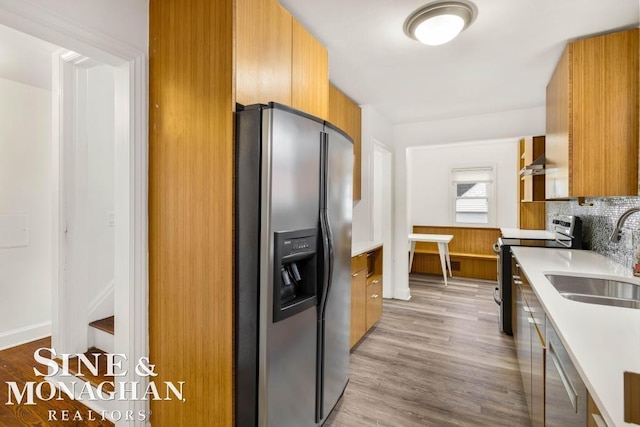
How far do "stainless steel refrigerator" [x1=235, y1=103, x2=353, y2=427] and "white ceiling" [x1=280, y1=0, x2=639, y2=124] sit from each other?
0.82 metres

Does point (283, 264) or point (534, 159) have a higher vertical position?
point (534, 159)

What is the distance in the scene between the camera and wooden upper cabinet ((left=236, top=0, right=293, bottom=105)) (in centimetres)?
142

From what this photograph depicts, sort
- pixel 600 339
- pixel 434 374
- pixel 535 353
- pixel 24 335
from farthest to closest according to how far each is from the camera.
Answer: pixel 24 335, pixel 434 374, pixel 535 353, pixel 600 339

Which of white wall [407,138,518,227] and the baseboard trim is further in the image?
white wall [407,138,518,227]

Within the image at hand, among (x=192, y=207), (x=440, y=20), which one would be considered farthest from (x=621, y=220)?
(x=192, y=207)

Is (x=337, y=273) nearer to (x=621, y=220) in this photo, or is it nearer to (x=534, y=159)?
(x=621, y=220)

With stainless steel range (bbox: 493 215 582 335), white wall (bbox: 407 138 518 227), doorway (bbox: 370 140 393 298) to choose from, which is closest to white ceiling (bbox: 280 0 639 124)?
doorway (bbox: 370 140 393 298)

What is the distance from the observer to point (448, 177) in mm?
6008

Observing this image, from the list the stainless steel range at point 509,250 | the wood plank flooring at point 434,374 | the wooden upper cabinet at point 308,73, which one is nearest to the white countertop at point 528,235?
the stainless steel range at point 509,250

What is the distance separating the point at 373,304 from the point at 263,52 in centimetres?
253

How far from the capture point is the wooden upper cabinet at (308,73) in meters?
1.89

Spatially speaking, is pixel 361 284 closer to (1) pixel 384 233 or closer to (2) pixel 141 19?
(1) pixel 384 233

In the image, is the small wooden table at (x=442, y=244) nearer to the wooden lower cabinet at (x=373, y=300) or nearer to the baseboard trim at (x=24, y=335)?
the wooden lower cabinet at (x=373, y=300)
